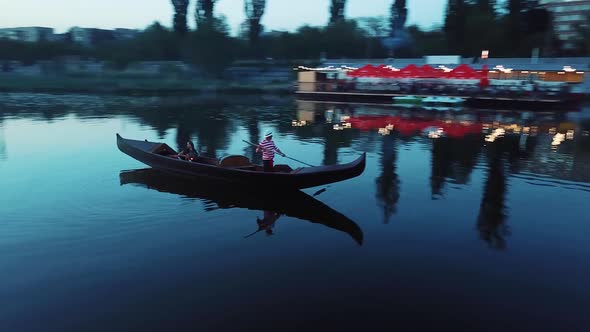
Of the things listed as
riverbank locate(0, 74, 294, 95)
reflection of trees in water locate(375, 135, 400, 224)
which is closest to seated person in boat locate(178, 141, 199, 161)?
reflection of trees in water locate(375, 135, 400, 224)

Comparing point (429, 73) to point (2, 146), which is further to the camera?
point (429, 73)

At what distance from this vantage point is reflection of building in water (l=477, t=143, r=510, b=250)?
10.4m

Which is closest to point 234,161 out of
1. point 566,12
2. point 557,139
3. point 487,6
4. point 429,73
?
point 557,139

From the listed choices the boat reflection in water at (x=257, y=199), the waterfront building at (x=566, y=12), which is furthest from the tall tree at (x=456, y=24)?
the boat reflection in water at (x=257, y=199)

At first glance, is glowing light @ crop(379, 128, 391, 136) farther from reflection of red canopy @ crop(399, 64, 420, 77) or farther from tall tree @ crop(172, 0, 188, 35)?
tall tree @ crop(172, 0, 188, 35)

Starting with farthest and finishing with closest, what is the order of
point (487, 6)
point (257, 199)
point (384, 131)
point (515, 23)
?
point (487, 6)
point (515, 23)
point (384, 131)
point (257, 199)

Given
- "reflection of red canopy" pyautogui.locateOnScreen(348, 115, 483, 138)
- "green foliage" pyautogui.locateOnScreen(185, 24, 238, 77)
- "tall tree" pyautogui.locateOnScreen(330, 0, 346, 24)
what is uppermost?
"tall tree" pyautogui.locateOnScreen(330, 0, 346, 24)

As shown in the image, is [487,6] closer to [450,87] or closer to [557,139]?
[450,87]

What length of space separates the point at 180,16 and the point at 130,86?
59.4 ft

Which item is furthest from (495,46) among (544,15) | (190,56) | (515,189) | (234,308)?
(234,308)

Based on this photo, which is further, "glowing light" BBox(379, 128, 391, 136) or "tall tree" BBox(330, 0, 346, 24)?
"tall tree" BBox(330, 0, 346, 24)

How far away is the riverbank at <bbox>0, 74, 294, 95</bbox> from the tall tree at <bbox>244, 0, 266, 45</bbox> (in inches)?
500

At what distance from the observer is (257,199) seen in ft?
43.5

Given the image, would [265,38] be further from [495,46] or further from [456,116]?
[456,116]
